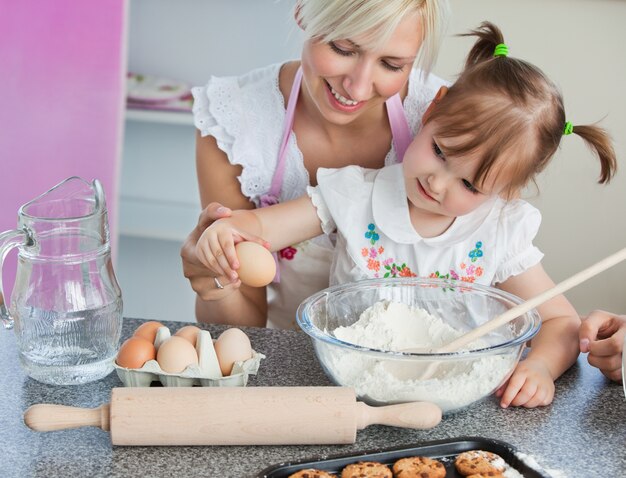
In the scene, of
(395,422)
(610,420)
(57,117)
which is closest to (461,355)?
(395,422)

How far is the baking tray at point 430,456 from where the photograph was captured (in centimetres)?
86

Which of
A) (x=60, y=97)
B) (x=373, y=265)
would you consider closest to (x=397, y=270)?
(x=373, y=265)

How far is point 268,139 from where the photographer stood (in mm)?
1660

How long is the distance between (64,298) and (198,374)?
18 centimetres

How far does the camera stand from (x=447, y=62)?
2537 mm

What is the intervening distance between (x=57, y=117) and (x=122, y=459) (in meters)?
→ 1.48

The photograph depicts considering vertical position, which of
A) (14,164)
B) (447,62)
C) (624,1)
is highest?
(624,1)

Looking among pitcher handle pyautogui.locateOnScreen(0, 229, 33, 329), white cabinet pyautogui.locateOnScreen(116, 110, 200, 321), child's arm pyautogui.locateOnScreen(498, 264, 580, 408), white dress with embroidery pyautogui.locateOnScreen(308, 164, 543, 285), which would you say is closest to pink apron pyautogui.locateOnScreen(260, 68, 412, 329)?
white dress with embroidery pyautogui.locateOnScreen(308, 164, 543, 285)

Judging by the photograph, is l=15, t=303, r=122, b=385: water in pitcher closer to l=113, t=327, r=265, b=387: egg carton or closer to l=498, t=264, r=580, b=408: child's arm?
l=113, t=327, r=265, b=387: egg carton

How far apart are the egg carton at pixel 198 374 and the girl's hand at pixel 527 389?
0.31 metres

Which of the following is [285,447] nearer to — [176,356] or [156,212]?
[176,356]

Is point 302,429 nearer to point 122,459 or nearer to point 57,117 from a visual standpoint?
point 122,459

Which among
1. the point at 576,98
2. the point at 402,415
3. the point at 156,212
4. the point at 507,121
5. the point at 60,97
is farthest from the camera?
the point at 156,212

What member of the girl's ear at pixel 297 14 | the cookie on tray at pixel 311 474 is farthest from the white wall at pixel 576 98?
the cookie on tray at pixel 311 474
